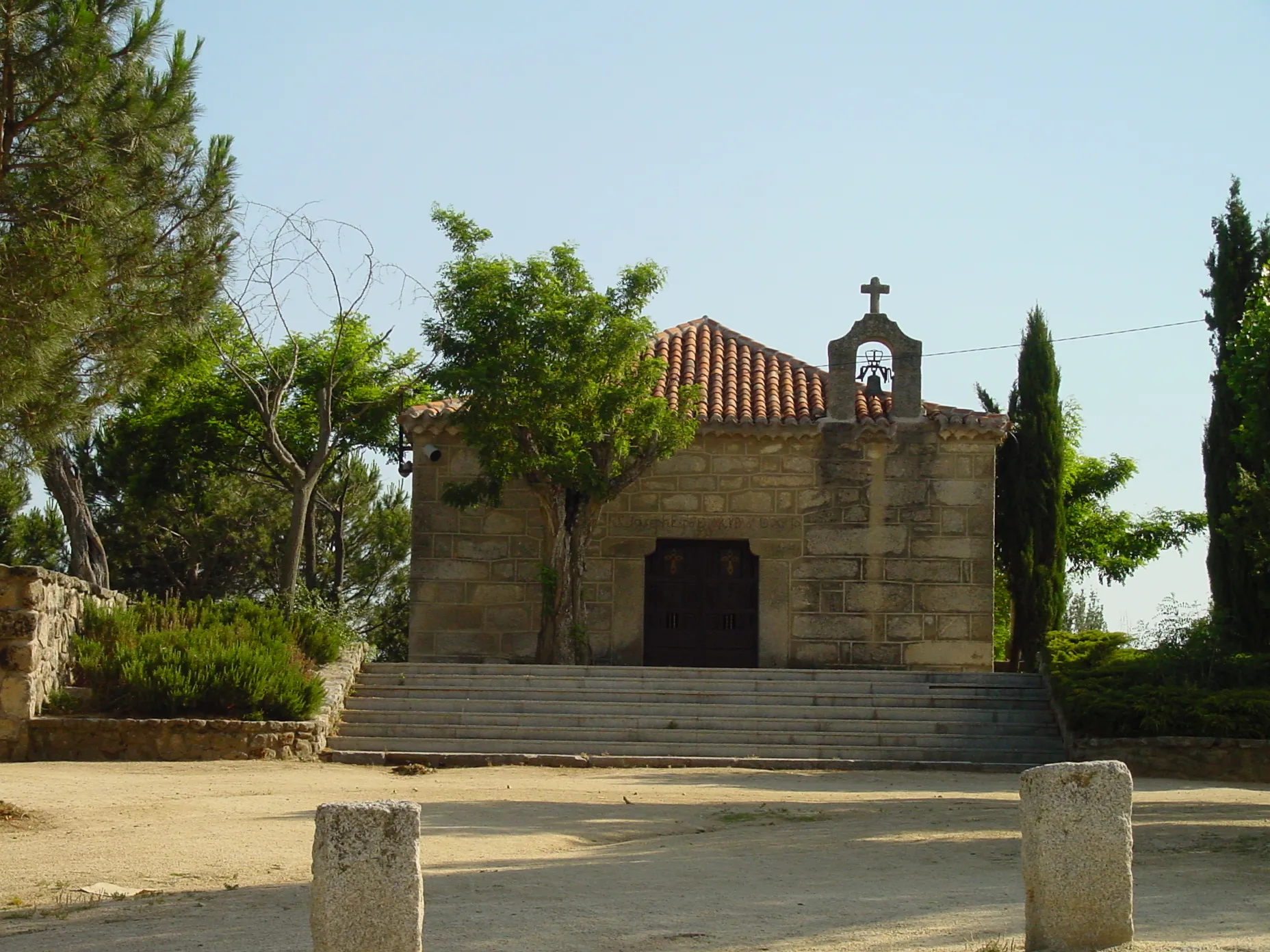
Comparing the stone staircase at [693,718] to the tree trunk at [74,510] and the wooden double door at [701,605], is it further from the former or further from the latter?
the tree trunk at [74,510]

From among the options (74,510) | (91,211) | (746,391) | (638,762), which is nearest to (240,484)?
(74,510)

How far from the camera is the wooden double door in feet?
71.3

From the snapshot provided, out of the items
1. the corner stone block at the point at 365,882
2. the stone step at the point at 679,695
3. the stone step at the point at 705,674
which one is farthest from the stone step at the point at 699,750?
the corner stone block at the point at 365,882

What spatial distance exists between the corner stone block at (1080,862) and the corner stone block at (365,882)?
244 cm

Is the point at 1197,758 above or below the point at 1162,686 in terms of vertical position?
below

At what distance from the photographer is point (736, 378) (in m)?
23.6

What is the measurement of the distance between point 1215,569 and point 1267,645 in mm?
1584

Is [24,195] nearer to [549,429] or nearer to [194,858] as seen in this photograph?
[194,858]

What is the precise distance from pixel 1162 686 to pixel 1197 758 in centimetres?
112

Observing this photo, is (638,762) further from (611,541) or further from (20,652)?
(611,541)

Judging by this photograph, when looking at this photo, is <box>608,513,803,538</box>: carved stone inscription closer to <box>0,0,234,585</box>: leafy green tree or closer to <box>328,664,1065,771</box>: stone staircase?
<box>328,664,1065,771</box>: stone staircase

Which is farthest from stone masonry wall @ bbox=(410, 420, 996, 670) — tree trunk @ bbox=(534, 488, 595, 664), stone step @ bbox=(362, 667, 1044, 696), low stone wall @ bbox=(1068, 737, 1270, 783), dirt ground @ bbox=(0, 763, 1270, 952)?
dirt ground @ bbox=(0, 763, 1270, 952)

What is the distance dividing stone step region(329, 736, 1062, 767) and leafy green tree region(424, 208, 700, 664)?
434cm

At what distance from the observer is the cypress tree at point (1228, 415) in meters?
20.8
